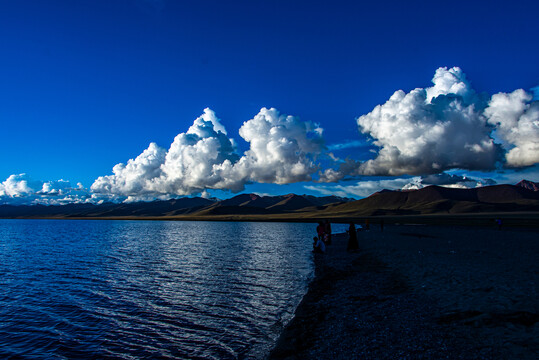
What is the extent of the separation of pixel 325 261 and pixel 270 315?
1837 centimetres

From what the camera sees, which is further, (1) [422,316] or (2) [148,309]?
(2) [148,309]

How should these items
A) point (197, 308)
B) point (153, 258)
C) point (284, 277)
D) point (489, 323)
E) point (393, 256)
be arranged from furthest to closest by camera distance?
point (153, 258), point (393, 256), point (284, 277), point (197, 308), point (489, 323)

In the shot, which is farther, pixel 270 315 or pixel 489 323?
pixel 270 315

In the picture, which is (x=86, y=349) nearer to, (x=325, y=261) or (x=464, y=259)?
(x=325, y=261)

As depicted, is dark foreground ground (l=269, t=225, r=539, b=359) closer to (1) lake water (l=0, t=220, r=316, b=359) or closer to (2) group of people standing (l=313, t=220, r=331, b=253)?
(1) lake water (l=0, t=220, r=316, b=359)

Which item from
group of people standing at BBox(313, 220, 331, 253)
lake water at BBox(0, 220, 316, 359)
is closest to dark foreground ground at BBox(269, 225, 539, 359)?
lake water at BBox(0, 220, 316, 359)

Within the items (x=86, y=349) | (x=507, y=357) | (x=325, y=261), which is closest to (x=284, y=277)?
(x=325, y=261)

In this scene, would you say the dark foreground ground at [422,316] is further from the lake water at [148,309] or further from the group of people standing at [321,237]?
the group of people standing at [321,237]

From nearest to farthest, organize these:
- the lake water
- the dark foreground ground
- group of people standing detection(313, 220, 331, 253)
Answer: the dark foreground ground, the lake water, group of people standing detection(313, 220, 331, 253)

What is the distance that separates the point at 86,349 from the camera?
13102mm

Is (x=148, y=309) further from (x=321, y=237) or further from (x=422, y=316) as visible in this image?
(x=321, y=237)

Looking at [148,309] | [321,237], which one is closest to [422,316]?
[148,309]

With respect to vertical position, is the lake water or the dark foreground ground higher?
the dark foreground ground

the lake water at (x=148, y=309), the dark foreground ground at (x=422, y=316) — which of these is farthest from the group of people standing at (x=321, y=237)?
the dark foreground ground at (x=422, y=316)
